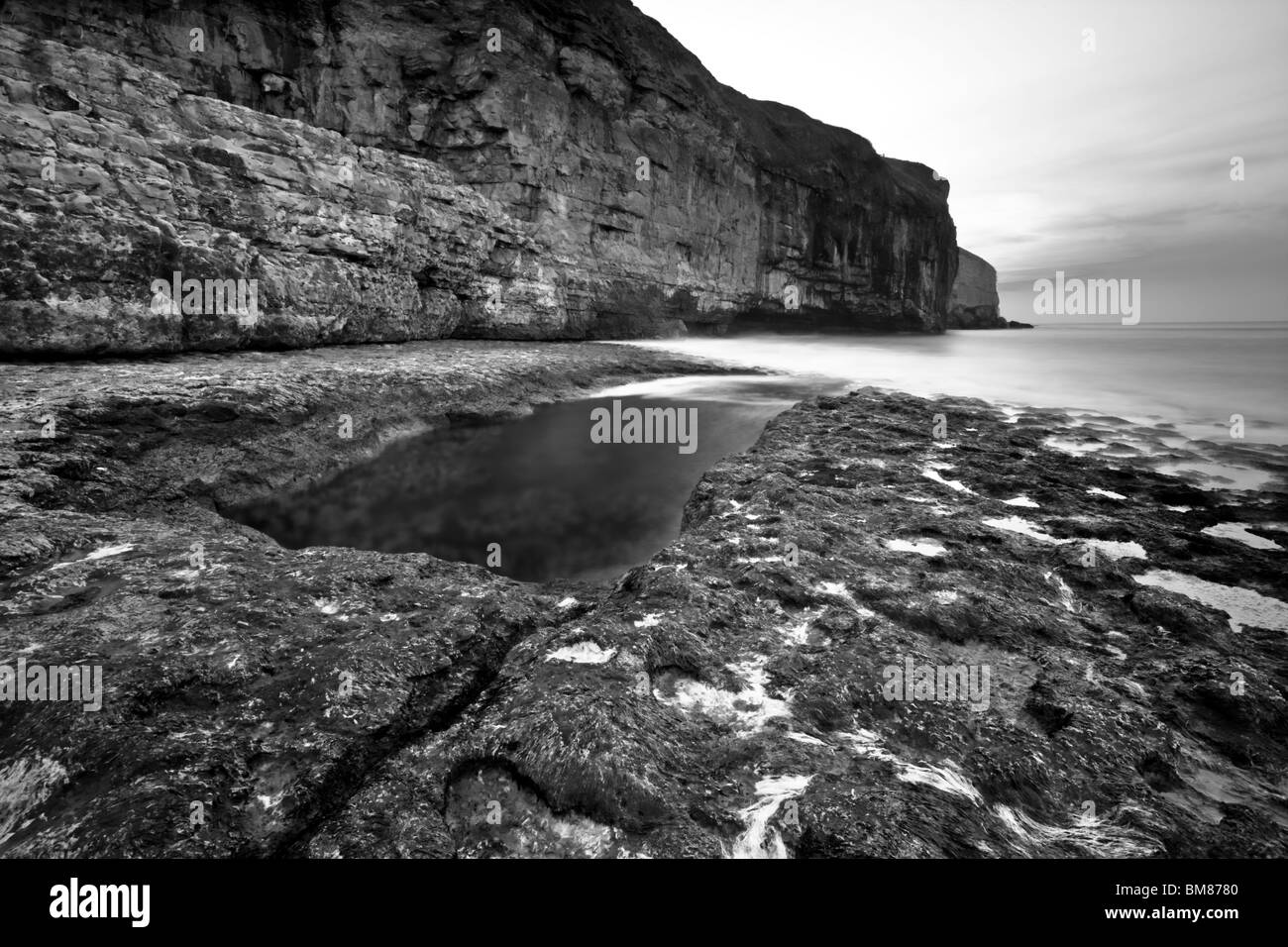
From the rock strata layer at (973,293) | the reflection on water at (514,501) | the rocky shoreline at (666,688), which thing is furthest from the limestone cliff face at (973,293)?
the rocky shoreline at (666,688)

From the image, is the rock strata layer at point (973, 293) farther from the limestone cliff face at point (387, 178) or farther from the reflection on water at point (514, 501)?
the reflection on water at point (514, 501)

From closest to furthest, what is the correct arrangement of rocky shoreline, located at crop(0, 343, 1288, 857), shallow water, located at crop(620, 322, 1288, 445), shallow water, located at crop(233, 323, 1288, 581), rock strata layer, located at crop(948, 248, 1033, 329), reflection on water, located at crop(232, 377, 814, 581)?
rocky shoreline, located at crop(0, 343, 1288, 857), reflection on water, located at crop(232, 377, 814, 581), shallow water, located at crop(233, 323, 1288, 581), shallow water, located at crop(620, 322, 1288, 445), rock strata layer, located at crop(948, 248, 1033, 329)

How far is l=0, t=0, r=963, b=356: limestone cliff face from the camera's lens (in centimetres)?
915

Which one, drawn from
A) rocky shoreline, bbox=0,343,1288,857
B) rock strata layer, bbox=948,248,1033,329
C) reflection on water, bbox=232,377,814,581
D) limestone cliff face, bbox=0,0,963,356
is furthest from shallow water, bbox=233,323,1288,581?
rock strata layer, bbox=948,248,1033,329

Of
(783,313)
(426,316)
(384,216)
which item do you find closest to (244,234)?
(384,216)

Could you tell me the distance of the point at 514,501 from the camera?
712 centimetres

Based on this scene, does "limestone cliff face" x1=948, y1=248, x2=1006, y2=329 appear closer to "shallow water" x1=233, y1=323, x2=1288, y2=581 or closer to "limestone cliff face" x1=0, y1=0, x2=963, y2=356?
"limestone cliff face" x1=0, y1=0, x2=963, y2=356

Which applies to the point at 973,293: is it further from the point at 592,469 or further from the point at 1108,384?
the point at 592,469

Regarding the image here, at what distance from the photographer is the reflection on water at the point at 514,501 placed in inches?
229

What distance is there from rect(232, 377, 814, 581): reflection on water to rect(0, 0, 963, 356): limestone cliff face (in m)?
5.76

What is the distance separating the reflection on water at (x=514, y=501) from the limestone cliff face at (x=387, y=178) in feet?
18.9

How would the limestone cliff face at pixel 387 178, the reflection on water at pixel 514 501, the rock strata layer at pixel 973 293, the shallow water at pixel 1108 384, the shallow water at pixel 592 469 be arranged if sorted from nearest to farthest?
1. the reflection on water at pixel 514 501
2. the shallow water at pixel 592 469
3. the limestone cliff face at pixel 387 178
4. the shallow water at pixel 1108 384
5. the rock strata layer at pixel 973 293
